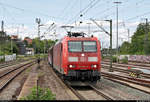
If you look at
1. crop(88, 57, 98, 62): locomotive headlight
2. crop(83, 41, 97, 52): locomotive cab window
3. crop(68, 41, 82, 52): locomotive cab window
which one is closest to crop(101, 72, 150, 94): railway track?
crop(88, 57, 98, 62): locomotive headlight

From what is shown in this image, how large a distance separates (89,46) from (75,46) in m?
0.85

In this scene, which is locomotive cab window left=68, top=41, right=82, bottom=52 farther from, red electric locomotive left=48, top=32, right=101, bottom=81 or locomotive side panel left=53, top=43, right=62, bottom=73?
locomotive side panel left=53, top=43, right=62, bottom=73

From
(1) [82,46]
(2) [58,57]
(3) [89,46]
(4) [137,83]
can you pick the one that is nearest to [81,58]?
(1) [82,46]

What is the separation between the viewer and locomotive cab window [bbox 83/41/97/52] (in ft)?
45.9

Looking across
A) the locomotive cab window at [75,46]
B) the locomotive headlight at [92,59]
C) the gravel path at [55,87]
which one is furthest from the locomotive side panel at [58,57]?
the locomotive headlight at [92,59]

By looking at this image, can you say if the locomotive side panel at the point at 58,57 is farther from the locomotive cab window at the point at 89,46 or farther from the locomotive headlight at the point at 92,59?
the locomotive headlight at the point at 92,59

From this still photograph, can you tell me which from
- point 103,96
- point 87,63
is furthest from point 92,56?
point 103,96

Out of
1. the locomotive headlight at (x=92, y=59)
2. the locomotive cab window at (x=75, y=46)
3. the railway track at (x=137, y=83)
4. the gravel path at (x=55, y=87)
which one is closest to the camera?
the gravel path at (x=55, y=87)

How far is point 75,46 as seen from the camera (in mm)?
14016

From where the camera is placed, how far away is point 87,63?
13.6 metres

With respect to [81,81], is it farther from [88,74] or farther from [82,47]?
[82,47]

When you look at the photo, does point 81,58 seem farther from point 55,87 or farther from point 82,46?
point 55,87

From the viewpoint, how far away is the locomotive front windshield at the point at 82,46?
13.9 metres

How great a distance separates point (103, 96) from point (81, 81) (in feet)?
10.4
